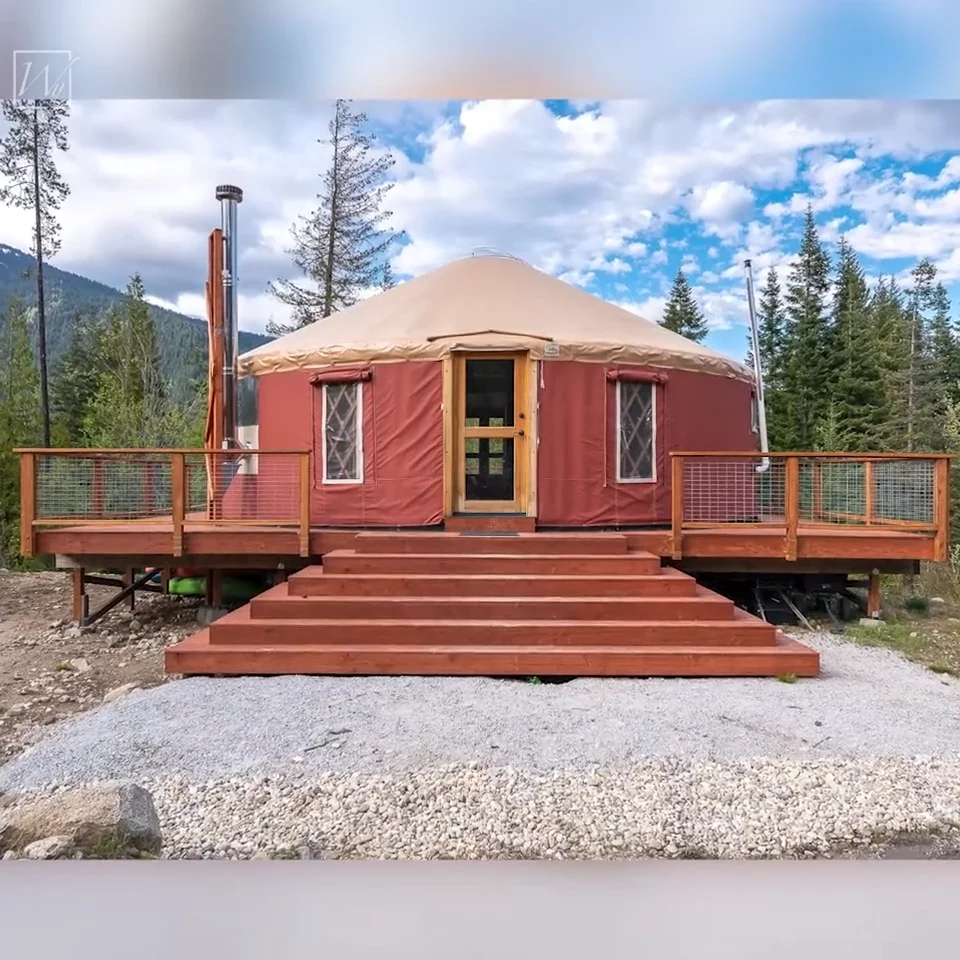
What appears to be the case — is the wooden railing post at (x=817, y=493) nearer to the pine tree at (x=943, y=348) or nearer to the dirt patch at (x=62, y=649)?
the pine tree at (x=943, y=348)

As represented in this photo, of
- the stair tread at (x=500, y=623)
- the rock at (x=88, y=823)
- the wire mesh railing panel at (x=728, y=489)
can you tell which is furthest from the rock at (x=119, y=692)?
the wire mesh railing panel at (x=728, y=489)

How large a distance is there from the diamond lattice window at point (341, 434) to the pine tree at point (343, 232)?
3.02 ft

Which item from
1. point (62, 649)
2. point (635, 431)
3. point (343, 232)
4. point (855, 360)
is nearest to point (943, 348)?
point (855, 360)

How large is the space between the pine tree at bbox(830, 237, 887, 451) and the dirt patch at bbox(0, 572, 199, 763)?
3771 millimetres

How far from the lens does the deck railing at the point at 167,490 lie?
14.5 ft

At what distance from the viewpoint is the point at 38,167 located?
2389 millimetres

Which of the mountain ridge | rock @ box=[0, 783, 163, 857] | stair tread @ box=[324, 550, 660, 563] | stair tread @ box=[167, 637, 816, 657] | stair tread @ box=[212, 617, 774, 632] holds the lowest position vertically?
rock @ box=[0, 783, 163, 857]

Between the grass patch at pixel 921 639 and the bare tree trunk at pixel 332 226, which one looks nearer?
the bare tree trunk at pixel 332 226

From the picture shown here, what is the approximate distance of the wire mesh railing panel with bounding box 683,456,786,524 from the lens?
17.0 feet

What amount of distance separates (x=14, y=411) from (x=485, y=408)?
10.5 feet

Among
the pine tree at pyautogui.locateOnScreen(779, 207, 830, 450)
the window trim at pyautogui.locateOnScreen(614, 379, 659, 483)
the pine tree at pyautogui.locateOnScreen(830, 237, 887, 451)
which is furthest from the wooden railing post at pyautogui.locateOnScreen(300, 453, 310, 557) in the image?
the pine tree at pyautogui.locateOnScreen(830, 237, 887, 451)

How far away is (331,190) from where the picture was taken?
3.43 meters

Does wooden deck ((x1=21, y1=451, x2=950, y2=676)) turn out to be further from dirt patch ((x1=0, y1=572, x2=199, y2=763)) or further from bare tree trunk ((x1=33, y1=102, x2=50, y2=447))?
bare tree trunk ((x1=33, y1=102, x2=50, y2=447))

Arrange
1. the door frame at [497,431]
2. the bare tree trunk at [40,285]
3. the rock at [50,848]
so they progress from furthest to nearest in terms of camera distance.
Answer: the door frame at [497,431], the bare tree trunk at [40,285], the rock at [50,848]
